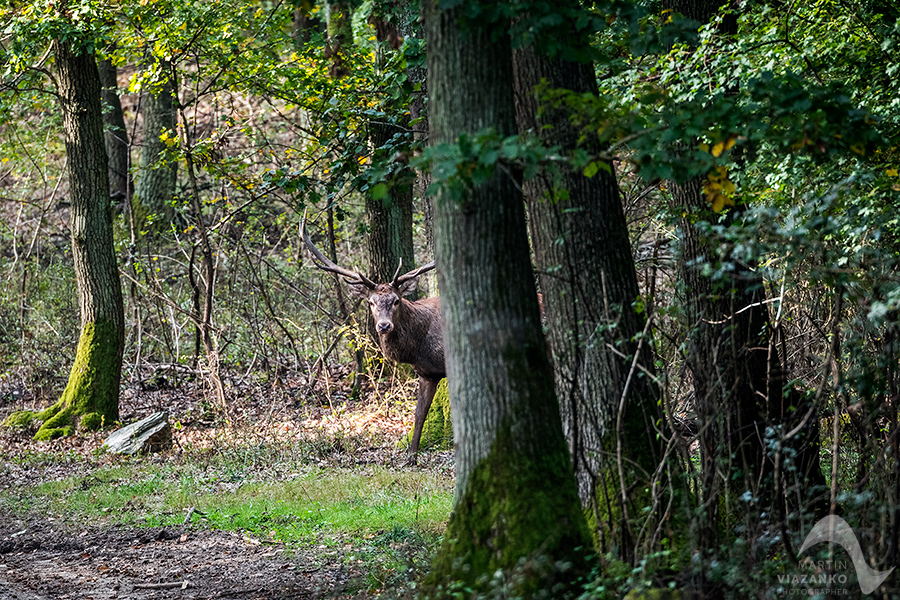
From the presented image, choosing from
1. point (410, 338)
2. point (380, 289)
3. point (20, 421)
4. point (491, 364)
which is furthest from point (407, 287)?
point (491, 364)

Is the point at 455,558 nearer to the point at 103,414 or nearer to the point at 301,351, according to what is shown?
the point at 103,414

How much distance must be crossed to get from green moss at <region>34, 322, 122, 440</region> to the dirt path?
4347mm

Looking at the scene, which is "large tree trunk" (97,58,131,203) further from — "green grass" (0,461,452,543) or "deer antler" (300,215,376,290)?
"green grass" (0,461,452,543)

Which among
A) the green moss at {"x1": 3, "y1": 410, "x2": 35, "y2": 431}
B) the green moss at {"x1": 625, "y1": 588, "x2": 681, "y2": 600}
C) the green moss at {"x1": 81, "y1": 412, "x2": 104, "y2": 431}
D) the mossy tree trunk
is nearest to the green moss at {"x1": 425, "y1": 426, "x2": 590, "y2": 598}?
the mossy tree trunk

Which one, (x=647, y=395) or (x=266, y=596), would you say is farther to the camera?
(x=266, y=596)

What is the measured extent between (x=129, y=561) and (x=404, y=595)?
276 cm

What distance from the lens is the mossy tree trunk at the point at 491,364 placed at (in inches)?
166

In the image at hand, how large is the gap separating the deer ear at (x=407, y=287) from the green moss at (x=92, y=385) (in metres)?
4.56

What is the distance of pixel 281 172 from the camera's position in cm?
778

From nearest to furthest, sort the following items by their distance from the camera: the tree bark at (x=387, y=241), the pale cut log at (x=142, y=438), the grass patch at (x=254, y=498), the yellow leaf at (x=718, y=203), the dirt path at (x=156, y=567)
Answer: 1. the yellow leaf at (x=718, y=203)
2. the dirt path at (x=156, y=567)
3. the grass patch at (x=254, y=498)
4. the pale cut log at (x=142, y=438)
5. the tree bark at (x=387, y=241)

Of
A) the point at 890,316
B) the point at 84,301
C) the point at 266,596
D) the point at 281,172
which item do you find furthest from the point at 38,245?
the point at 890,316

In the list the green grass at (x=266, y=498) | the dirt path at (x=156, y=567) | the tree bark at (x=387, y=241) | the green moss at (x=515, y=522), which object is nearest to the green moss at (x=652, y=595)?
the green moss at (x=515, y=522)

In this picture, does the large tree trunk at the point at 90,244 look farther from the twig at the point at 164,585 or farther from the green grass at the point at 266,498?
the twig at the point at 164,585

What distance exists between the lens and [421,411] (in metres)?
10.4
